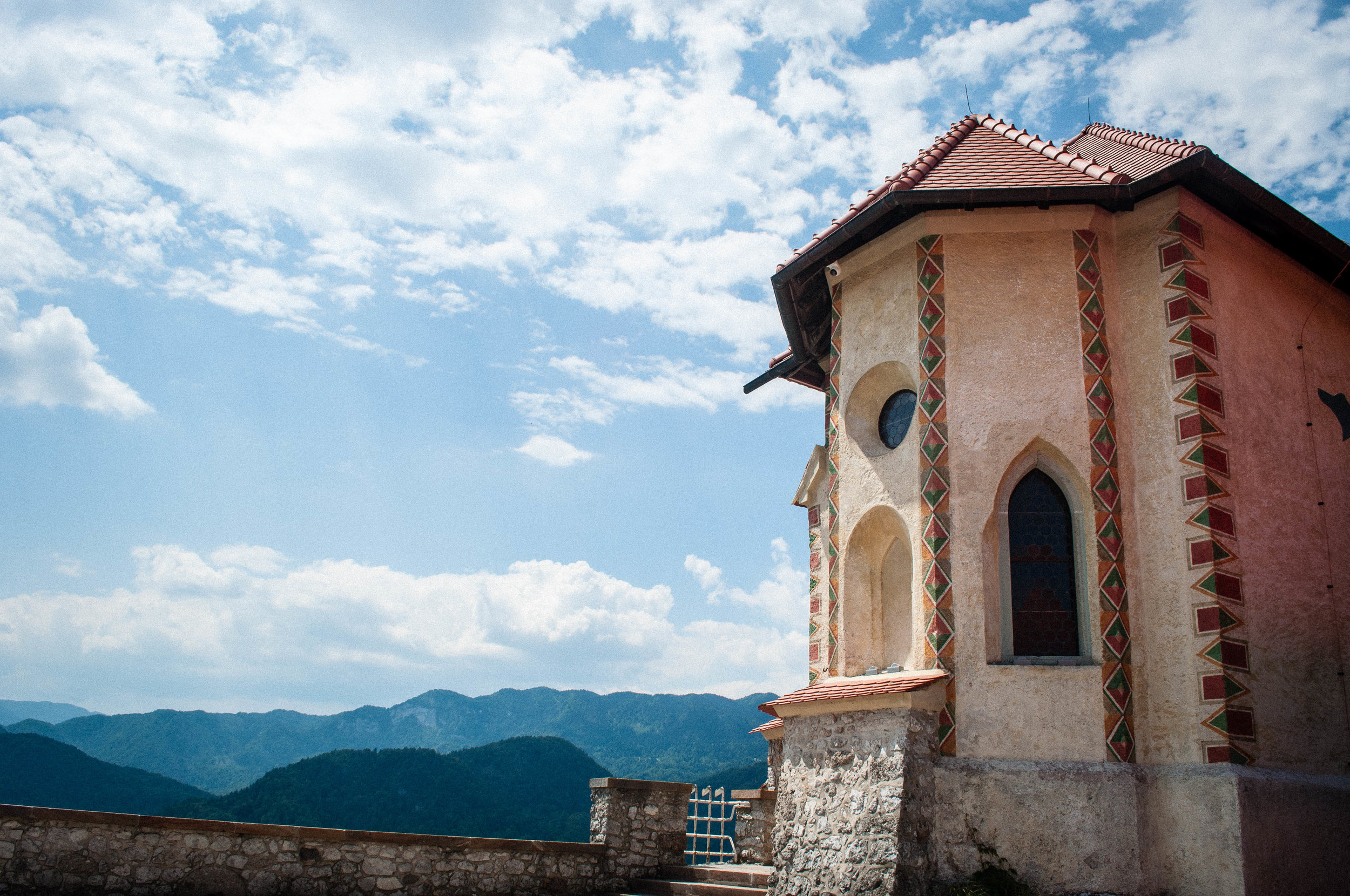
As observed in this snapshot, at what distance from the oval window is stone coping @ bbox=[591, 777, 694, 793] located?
14.8ft

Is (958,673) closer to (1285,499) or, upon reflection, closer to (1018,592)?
(1018,592)

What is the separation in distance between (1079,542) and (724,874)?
4950 millimetres

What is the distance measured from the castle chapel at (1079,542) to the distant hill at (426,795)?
31.4 metres

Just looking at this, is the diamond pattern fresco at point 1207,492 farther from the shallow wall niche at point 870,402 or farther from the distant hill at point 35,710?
the distant hill at point 35,710

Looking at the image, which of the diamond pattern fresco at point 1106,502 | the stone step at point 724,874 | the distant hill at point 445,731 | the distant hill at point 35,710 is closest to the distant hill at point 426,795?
the distant hill at point 445,731

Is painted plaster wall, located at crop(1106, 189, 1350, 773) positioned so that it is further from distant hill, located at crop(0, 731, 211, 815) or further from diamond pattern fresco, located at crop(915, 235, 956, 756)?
distant hill, located at crop(0, 731, 211, 815)

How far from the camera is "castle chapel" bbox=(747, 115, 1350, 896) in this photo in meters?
8.66

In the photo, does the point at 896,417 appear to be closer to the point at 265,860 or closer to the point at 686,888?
the point at 686,888

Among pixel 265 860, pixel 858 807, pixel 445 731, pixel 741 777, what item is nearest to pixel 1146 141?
pixel 858 807

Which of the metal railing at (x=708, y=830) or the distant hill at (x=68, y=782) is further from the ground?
the metal railing at (x=708, y=830)

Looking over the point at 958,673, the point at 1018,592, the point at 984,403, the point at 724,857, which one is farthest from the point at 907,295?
the point at 724,857

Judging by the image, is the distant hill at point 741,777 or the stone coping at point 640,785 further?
the distant hill at point 741,777

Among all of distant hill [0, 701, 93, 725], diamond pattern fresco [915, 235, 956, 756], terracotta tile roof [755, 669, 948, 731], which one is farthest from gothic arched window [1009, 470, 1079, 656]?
distant hill [0, 701, 93, 725]

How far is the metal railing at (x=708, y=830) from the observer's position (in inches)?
501
